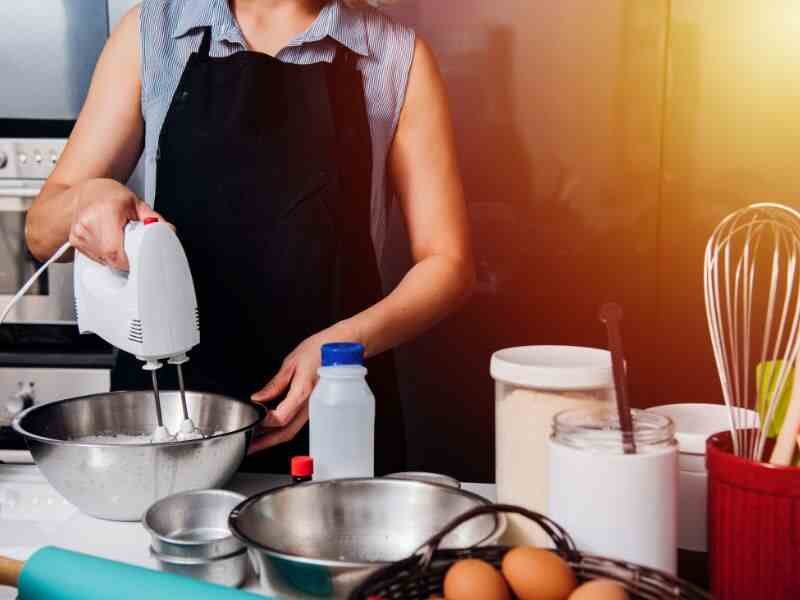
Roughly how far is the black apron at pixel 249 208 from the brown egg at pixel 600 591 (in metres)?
0.84

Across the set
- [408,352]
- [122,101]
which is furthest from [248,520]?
[408,352]

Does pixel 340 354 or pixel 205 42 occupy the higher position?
pixel 205 42

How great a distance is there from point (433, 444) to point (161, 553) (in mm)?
1296

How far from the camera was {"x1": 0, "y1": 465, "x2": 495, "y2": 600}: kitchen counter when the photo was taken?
818mm

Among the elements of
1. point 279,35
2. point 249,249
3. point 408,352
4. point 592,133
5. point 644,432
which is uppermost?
point 279,35

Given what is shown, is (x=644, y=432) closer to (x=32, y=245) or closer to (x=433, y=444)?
(x=32, y=245)

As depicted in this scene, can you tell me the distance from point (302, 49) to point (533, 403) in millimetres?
876

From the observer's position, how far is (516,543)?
2.58ft

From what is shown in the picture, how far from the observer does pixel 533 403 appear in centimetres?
77

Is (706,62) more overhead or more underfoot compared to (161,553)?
more overhead

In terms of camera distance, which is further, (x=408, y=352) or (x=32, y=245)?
(x=408, y=352)

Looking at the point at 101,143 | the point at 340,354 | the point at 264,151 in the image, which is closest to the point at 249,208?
the point at 264,151

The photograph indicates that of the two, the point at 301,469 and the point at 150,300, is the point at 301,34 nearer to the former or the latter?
the point at 150,300

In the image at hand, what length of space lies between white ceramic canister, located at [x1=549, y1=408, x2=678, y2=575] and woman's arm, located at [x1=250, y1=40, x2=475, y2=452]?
0.48 metres
